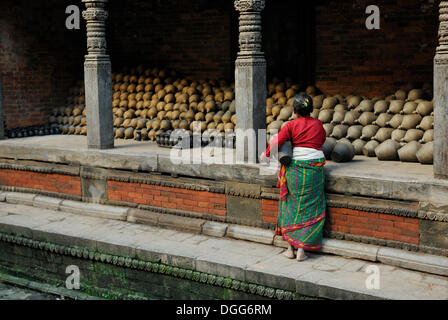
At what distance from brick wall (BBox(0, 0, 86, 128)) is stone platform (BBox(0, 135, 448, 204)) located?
139cm

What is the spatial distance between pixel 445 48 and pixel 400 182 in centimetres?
132

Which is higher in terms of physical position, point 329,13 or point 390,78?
point 329,13

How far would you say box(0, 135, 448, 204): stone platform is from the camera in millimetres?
6117

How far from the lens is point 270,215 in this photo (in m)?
7.13

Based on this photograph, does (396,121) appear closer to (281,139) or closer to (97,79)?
(281,139)

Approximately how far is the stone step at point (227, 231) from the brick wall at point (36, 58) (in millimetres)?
2491

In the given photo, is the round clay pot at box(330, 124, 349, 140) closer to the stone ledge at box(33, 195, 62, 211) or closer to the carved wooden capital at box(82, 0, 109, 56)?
the carved wooden capital at box(82, 0, 109, 56)

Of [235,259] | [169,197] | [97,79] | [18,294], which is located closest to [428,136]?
[235,259]

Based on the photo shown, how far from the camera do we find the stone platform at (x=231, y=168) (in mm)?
6117

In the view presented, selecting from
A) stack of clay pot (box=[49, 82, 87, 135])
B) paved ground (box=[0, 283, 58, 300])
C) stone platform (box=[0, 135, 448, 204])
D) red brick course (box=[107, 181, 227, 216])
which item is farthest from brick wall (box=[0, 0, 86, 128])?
paved ground (box=[0, 283, 58, 300])

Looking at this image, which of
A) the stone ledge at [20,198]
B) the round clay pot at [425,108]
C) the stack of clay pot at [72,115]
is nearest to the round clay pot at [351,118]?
the round clay pot at [425,108]

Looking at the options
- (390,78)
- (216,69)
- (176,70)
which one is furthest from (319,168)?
(176,70)

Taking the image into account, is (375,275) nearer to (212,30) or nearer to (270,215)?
(270,215)

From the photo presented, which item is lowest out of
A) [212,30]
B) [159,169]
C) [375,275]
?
[375,275]
